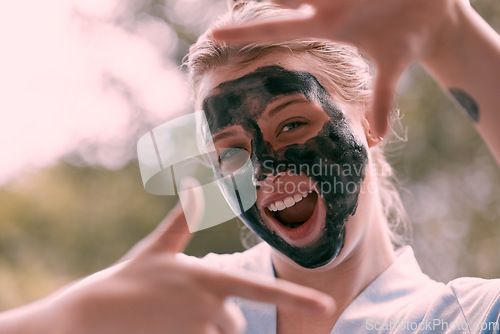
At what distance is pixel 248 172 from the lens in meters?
0.79

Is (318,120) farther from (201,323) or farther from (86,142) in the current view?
(86,142)

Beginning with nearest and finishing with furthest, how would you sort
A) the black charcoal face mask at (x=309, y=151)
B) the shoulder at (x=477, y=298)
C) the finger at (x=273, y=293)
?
the finger at (x=273, y=293) → the shoulder at (x=477, y=298) → the black charcoal face mask at (x=309, y=151)

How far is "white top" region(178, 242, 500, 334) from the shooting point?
620 millimetres

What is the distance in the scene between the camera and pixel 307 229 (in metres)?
0.77

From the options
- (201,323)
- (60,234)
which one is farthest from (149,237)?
(60,234)

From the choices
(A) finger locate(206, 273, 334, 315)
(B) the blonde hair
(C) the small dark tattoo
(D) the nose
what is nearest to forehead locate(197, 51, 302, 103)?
(B) the blonde hair

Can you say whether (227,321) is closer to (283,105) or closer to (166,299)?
(166,299)

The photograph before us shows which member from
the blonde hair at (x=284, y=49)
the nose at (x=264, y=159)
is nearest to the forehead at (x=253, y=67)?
the blonde hair at (x=284, y=49)

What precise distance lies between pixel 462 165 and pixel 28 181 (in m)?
2.09

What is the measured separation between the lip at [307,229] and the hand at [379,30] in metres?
0.32

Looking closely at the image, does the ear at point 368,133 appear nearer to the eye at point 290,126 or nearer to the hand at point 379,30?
the eye at point 290,126

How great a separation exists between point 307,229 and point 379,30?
1.29ft

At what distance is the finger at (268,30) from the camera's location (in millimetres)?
464

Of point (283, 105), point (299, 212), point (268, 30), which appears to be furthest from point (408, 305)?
point (268, 30)
